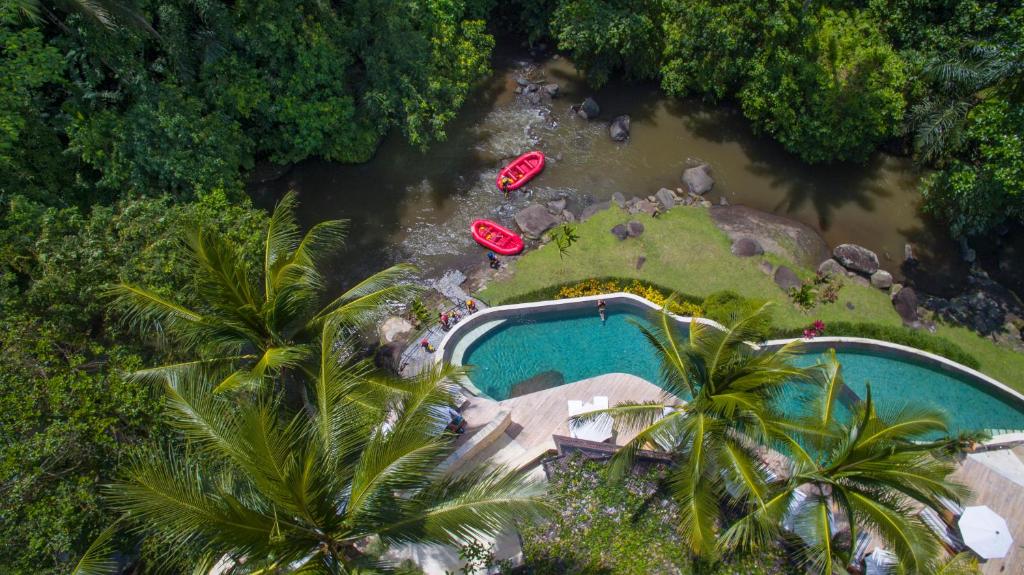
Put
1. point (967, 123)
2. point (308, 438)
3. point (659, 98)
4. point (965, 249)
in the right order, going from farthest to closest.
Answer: point (659, 98)
point (965, 249)
point (967, 123)
point (308, 438)

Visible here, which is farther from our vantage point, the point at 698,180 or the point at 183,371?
the point at 698,180

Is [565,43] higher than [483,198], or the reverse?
[565,43]

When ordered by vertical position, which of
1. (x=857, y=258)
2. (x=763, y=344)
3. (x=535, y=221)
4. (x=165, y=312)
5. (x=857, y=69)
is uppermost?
(x=857, y=69)

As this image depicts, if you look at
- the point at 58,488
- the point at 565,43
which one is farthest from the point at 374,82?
the point at 58,488

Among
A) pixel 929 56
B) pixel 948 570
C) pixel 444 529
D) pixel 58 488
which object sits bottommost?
pixel 948 570

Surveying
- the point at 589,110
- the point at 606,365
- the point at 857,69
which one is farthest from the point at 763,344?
the point at 589,110

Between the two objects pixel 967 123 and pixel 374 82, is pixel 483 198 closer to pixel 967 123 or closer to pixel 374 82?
pixel 374 82

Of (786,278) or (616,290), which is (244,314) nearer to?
(616,290)
